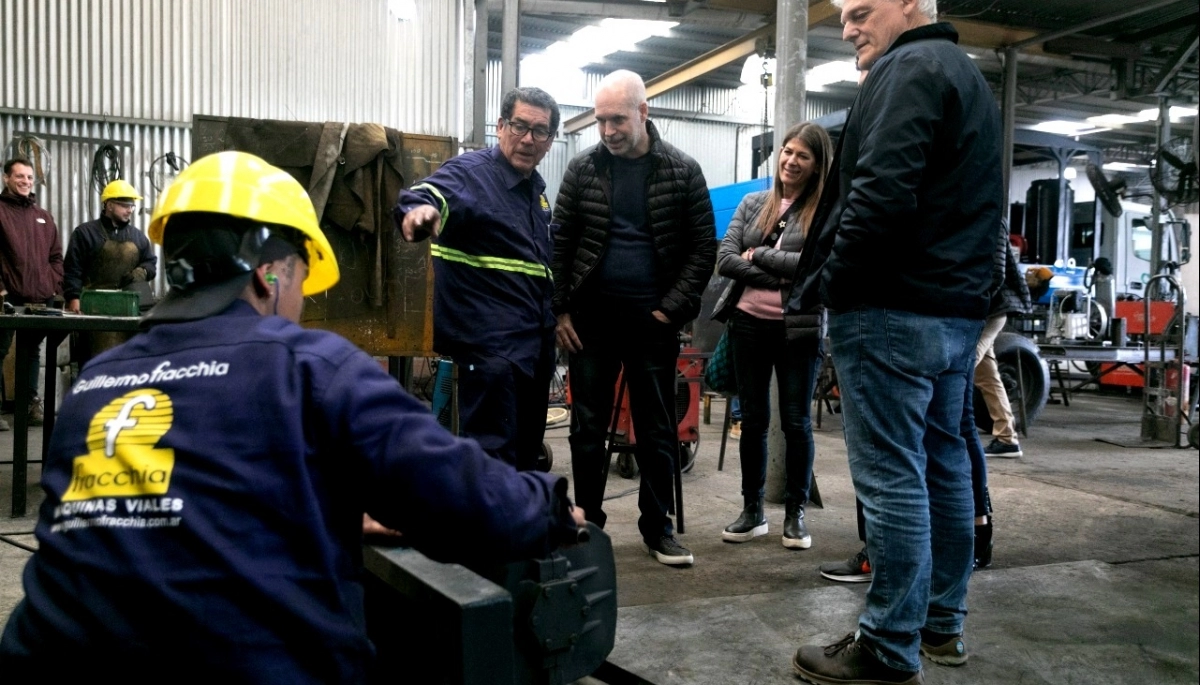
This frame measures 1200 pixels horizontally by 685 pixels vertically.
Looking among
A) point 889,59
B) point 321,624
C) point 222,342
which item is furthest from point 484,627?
point 889,59

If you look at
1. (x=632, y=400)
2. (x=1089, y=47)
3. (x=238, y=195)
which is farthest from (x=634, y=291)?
(x=1089, y=47)

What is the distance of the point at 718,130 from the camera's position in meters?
17.1

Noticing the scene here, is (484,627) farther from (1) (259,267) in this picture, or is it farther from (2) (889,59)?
(2) (889,59)

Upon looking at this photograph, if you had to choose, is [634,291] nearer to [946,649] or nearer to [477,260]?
[477,260]

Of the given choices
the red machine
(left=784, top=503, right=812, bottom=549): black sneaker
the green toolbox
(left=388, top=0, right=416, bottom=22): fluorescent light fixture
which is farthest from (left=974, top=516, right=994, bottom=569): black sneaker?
(left=388, top=0, right=416, bottom=22): fluorescent light fixture

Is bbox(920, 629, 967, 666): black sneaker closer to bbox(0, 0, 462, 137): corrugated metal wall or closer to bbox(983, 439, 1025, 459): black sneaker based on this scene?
bbox(983, 439, 1025, 459): black sneaker

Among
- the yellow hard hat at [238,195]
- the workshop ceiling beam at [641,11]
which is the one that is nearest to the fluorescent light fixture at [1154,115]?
the workshop ceiling beam at [641,11]

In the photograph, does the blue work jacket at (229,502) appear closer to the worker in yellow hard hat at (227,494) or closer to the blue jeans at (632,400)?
the worker in yellow hard hat at (227,494)

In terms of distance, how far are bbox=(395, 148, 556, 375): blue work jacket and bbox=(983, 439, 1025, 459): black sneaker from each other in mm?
4239

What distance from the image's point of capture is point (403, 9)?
27.0 ft

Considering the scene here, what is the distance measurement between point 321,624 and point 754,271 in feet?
8.64

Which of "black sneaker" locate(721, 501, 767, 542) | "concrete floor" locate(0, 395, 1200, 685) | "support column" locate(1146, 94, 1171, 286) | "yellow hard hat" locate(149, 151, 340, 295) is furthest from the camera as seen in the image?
"support column" locate(1146, 94, 1171, 286)

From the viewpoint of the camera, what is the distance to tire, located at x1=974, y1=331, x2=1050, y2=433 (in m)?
7.23

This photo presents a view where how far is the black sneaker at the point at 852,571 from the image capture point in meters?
3.21
